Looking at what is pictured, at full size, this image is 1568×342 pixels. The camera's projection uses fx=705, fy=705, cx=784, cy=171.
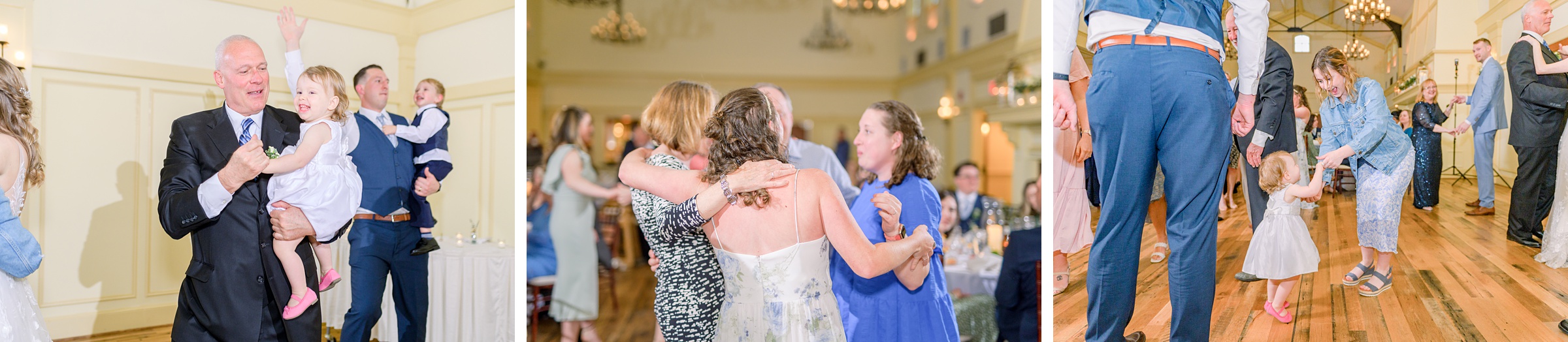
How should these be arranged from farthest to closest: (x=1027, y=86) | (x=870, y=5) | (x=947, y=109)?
(x=947, y=109)
(x=870, y=5)
(x=1027, y=86)

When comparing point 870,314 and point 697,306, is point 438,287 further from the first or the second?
point 870,314

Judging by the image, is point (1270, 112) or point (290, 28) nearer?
point (1270, 112)

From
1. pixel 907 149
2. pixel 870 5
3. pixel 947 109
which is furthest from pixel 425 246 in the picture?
pixel 947 109

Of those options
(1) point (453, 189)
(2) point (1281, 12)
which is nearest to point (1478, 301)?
(2) point (1281, 12)

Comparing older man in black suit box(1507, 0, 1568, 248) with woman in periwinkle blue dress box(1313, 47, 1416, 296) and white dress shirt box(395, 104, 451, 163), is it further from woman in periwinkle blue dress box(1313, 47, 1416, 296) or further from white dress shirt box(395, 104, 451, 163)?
white dress shirt box(395, 104, 451, 163)

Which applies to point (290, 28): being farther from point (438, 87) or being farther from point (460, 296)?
point (460, 296)

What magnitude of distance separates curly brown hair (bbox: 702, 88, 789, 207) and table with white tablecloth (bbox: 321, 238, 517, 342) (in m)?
1.12

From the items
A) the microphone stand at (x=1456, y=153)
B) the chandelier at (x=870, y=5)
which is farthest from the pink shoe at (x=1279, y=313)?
the chandelier at (x=870, y=5)

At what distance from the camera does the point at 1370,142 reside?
78.1 inches

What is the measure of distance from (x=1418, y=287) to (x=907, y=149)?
1.49 m

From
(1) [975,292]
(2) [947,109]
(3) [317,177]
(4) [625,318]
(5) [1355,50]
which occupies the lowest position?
(4) [625,318]

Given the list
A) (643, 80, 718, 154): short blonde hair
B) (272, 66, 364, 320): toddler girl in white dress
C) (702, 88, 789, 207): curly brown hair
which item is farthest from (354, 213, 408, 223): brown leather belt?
(702, 88, 789, 207): curly brown hair

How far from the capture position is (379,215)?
7.48ft

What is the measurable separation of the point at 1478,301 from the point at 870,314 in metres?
1.68
